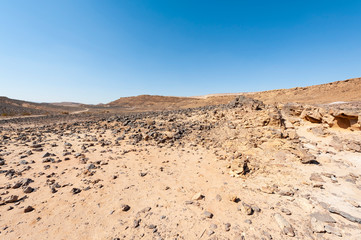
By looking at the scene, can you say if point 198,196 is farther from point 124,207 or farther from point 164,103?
point 164,103

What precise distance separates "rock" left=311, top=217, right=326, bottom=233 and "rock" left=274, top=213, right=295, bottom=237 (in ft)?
1.25

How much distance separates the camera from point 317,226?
2.55 m

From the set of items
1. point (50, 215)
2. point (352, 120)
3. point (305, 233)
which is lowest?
point (305, 233)

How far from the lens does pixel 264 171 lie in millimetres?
4488

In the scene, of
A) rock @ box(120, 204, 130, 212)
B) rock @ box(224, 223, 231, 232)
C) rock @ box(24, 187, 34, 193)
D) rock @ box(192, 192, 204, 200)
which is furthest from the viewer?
rock @ box(24, 187, 34, 193)

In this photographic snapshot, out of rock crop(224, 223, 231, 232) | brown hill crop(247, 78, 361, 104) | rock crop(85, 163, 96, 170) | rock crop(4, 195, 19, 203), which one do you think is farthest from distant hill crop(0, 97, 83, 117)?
brown hill crop(247, 78, 361, 104)

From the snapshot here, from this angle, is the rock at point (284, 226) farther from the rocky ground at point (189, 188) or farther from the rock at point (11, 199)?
the rock at point (11, 199)

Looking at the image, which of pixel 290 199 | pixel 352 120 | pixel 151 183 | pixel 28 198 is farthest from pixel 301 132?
pixel 28 198

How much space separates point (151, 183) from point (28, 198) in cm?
271

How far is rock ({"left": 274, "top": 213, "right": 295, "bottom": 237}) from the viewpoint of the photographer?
2.47 meters

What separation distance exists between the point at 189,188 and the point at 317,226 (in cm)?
247

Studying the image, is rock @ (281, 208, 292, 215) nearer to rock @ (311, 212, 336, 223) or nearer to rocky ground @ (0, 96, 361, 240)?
rocky ground @ (0, 96, 361, 240)

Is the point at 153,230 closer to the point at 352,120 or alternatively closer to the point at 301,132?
the point at 301,132

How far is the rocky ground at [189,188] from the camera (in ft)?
8.49
